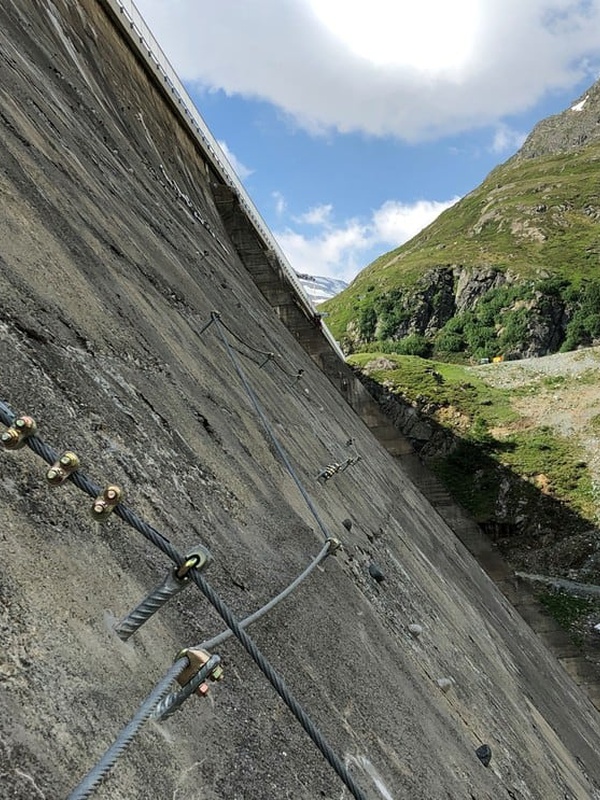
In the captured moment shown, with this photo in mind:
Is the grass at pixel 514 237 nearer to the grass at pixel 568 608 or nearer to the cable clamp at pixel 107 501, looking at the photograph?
the grass at pixel 568 608

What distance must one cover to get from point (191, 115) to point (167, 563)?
11621mm

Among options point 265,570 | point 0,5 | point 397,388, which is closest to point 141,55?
point 0,5

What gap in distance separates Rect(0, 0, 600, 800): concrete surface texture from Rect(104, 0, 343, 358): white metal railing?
5381 mm

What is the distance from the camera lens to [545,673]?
7094 mm

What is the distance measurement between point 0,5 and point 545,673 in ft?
28.9

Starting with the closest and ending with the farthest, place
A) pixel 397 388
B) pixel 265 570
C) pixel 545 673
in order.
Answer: pixel 265 570, pixel 545 673, pixel 397 388

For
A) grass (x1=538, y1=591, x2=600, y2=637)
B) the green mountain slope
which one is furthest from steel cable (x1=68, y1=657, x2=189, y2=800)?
the green mountain slope

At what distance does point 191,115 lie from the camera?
1148 centimetres

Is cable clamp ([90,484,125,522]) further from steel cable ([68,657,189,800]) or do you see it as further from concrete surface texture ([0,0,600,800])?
steel cable ([68,657,189,800])

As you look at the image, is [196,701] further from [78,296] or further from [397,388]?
[397,388]

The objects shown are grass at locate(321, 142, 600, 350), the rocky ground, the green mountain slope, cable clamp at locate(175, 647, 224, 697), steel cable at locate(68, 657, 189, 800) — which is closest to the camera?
steel cable at locate(68, 657, 189, 800)

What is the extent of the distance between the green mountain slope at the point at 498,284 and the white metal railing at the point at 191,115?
4565 centimetres

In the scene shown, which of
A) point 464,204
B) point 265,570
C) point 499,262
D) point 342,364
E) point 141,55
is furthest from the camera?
point 464,204

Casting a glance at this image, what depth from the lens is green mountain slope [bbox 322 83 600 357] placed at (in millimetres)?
55500
